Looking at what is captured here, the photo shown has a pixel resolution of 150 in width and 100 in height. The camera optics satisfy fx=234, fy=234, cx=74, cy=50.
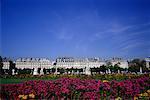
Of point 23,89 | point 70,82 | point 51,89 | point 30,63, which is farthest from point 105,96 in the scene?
point 30,63

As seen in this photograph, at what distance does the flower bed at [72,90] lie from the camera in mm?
7016

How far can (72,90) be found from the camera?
25.5 ft

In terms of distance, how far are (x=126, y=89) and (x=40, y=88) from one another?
9.59ft

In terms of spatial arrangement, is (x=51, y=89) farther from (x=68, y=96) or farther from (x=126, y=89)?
(x=126, y=89)

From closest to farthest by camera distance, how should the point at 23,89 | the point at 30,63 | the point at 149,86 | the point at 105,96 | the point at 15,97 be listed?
the point at 15,97 < the point at 23,89 < the point at 105,96 < the point at 149,86 < the point at 30,63

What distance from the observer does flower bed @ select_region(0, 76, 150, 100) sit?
23.0 feet

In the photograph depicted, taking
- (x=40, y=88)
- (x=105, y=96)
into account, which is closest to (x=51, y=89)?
(x=40, y=88)

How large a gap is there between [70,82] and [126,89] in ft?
6.37

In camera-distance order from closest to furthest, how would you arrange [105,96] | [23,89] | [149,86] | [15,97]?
[15,97], [23,89], [105,96], [149,86]

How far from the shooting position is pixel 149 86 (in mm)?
9227

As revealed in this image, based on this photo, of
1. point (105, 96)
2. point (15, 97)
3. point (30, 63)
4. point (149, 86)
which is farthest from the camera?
point (30, 63)

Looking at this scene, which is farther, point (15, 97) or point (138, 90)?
point (138, 90)

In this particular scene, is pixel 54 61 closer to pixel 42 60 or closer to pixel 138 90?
pixel 42 60

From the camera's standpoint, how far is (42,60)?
121 metres
